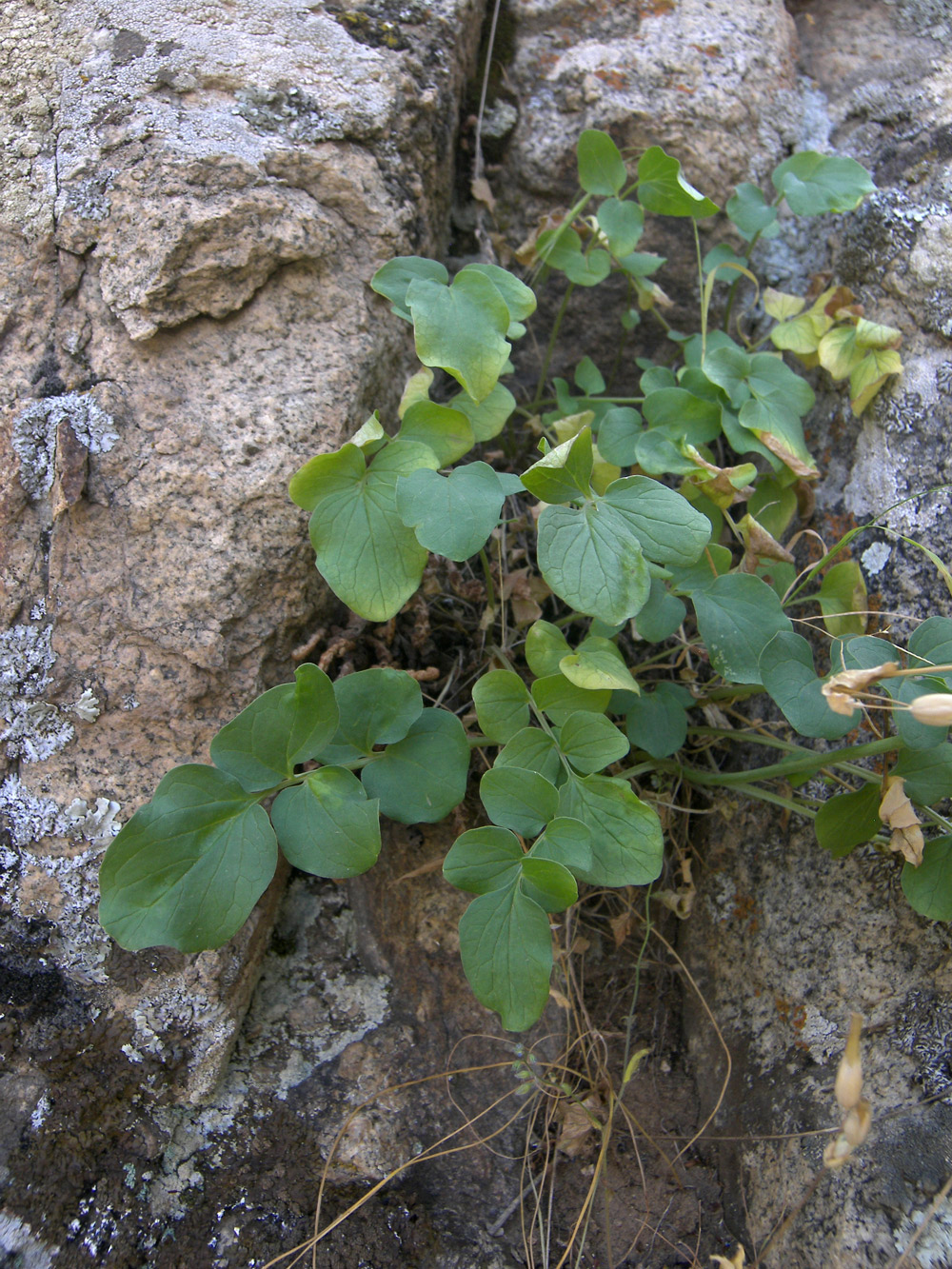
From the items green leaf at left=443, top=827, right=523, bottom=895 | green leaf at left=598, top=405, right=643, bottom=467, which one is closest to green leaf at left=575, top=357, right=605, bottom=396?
green leaf at left=598, top=405, right=643, bottom=467

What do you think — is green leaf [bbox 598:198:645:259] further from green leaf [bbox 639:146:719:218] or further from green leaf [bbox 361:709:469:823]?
green leaf [bbox 361:709:469:823]

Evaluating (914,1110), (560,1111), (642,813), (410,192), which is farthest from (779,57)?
(560,1111)

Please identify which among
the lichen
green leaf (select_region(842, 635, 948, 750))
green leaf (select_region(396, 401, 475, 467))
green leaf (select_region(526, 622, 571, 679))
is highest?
the lichen

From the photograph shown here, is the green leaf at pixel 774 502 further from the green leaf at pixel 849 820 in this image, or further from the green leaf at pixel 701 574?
the green leaf at pixel 849 820

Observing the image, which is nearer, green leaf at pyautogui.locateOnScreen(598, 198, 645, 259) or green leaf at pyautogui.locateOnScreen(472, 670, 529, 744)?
green leaf at pyautogui.locateOnScreen(472, 670, 529, 744)

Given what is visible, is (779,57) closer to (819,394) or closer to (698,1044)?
(819,394)

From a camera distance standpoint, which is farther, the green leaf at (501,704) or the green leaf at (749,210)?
the green leaf at (749,210)

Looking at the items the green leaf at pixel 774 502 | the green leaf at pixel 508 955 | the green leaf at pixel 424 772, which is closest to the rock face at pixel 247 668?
the green leaf at pixel 774 502
